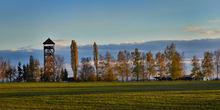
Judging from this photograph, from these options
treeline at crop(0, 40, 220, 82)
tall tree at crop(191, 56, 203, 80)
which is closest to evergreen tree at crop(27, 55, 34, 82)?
treeline at crop(0, 40, 220, 82)

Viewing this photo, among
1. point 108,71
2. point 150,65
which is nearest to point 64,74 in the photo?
point 108,71

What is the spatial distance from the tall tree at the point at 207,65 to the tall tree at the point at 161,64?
11321 millimetres

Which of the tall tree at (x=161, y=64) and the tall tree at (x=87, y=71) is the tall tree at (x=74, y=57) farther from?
the tall tree at (x=161, y=64)

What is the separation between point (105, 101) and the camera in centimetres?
3609

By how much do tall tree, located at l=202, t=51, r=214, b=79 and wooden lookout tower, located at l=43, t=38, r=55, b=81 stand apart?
140 ft

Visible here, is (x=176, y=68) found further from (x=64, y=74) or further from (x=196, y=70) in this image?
(x=64, y=74)

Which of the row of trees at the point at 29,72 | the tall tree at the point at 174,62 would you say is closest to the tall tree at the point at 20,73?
the row of trees at the point at 29,72

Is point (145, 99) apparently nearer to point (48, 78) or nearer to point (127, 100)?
point (127, 100)

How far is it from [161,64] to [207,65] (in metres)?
13.2

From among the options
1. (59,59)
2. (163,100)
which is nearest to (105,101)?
(163,100)

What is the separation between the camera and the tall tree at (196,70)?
143m

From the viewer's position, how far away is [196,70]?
478ft

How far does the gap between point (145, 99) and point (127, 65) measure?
11306cm

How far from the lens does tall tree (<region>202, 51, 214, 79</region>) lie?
472ft
